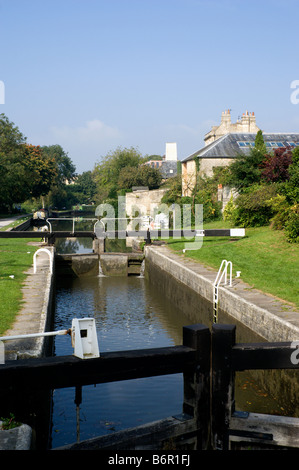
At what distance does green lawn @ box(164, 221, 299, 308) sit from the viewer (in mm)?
12812

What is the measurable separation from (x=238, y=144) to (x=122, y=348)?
32514mm

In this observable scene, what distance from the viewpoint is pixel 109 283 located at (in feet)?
72.4

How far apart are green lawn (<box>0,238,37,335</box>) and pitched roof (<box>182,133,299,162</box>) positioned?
63.6ft

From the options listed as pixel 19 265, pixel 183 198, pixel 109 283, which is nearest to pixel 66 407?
pixel 19 265

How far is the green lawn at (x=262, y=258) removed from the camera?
12812mm

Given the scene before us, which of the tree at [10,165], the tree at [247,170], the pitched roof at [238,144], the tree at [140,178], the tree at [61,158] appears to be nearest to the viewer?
the tree at [247,170]

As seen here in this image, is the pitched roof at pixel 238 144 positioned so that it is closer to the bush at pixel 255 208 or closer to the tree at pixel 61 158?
the bush at pixel 255 208

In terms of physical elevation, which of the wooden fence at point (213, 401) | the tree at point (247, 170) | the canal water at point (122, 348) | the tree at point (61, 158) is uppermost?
the tree at point (61, 158)

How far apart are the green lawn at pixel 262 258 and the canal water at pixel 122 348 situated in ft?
7.39

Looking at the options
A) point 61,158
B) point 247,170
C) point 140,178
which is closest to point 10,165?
point 140,178

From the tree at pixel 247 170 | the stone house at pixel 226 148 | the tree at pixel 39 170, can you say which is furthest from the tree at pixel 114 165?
the tree at pixel 247 170

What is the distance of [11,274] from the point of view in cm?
1519
